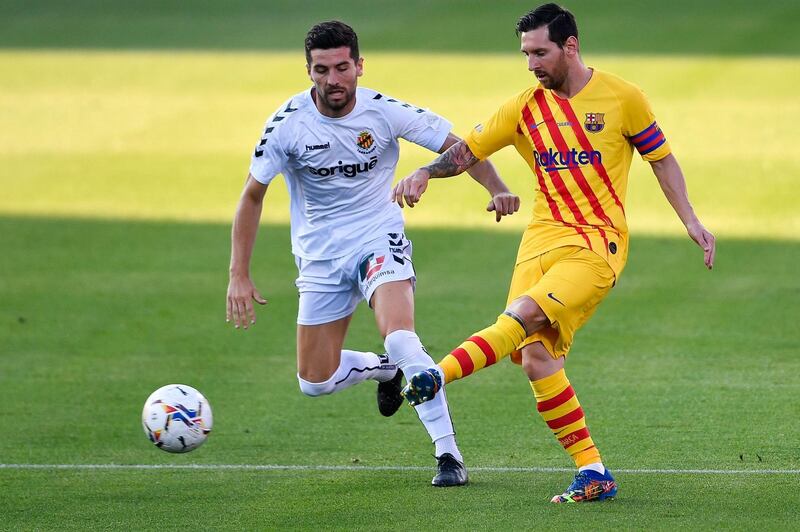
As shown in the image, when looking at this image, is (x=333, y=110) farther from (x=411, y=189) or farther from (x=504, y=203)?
(x=504, y=203)

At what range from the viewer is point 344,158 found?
7.93 meters

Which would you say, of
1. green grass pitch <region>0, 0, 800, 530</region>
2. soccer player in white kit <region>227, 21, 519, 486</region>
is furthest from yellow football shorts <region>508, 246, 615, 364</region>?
green grass pitch <region>0, 0, 800, 530</region>

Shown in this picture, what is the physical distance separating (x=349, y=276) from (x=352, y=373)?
0.65 m

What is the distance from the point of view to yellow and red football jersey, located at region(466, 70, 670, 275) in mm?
6988

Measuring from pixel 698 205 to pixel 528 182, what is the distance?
2.26 meters

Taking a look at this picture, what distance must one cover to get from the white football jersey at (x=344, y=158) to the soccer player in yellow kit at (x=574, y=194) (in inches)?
34.8

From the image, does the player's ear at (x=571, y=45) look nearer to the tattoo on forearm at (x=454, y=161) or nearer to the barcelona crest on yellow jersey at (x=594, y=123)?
the barcelona crest on yellow jersey at (x=594, y=123)

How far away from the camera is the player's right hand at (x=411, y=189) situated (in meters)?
7.04

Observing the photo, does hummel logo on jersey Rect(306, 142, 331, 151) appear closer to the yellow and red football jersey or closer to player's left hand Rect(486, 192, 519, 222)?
player's left hand Rect(486, 192, 519, 222)

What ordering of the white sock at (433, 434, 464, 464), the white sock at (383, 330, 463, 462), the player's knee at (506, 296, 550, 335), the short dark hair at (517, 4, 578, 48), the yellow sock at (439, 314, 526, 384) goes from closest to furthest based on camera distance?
the yellow sock at (439, 314, 526, 384) → the player's knee at (506, 296, 550, 335) → the short dark hair at (517, 4, 578, 48) → the white sock at (383, 330, 463, 462) → the white sock at (433, 434, 464, 464)

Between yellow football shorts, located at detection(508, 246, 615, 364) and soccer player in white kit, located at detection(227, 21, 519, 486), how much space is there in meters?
0.53

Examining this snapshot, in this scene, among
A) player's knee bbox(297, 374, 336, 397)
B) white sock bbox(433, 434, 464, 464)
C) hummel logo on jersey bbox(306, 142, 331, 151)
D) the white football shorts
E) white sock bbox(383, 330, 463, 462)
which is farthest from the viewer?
player's knee bbox(297, 374, 336, 397)

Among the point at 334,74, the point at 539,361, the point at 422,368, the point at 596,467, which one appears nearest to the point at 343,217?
the point at 334,74

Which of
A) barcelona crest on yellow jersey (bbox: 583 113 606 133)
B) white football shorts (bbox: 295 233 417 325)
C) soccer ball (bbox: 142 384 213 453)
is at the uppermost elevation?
barcelona crest on yellow jersey (bbox: 583 113 606 133)
